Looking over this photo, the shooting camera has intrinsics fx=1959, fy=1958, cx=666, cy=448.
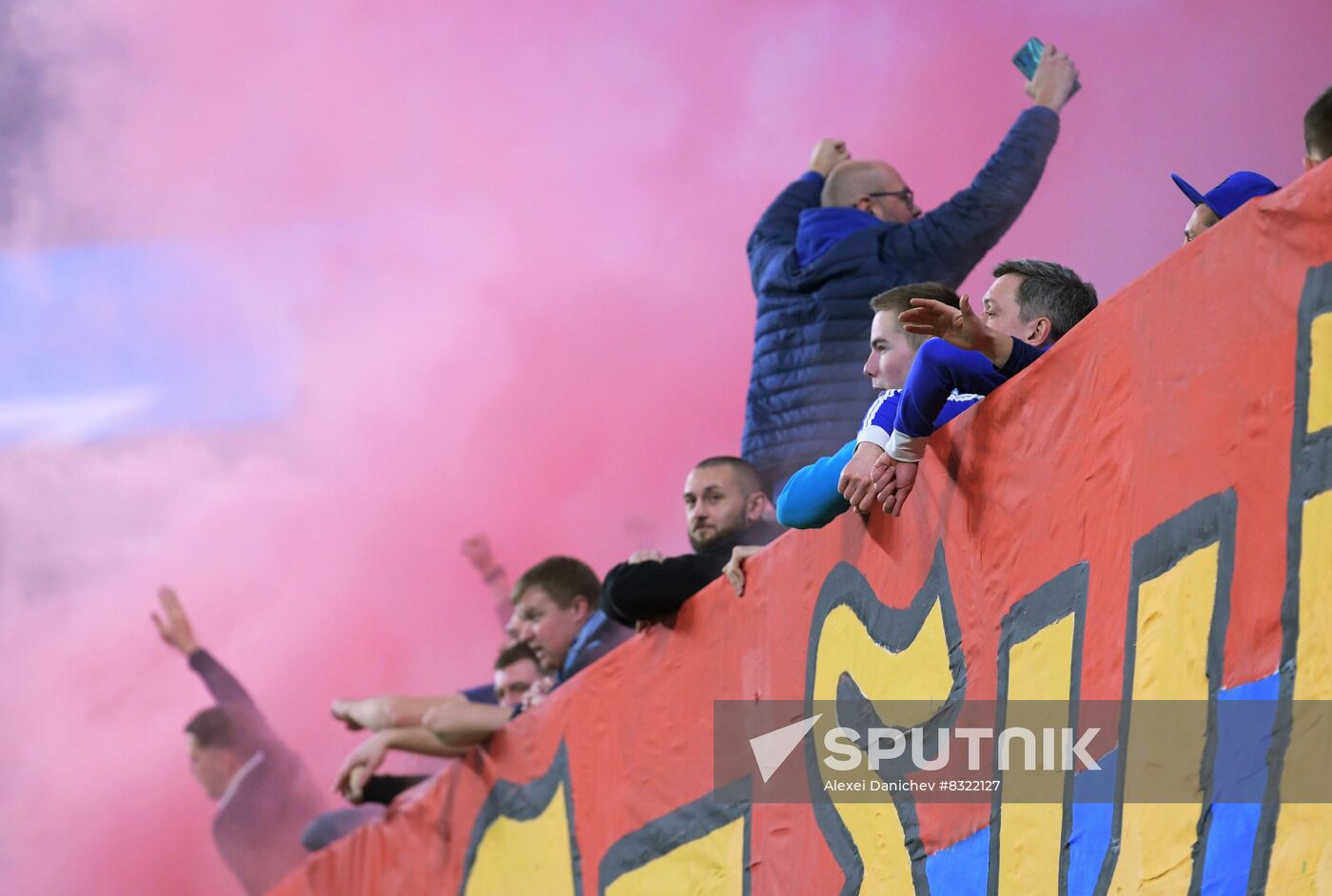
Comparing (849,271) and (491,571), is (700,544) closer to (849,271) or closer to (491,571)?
(849,271)

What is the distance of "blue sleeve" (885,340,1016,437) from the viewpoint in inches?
89.7

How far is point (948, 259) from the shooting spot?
3.38 meters

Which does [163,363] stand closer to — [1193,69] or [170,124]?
[170,124]

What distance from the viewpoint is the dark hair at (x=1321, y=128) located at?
2.12 meters

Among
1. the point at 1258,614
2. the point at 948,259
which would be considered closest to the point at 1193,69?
the point at 948,259

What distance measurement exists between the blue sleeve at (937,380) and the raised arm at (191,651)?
3755 millimetres

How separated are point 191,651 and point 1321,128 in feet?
14.2

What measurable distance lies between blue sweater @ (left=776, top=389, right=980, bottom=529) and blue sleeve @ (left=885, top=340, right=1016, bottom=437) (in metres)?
0.12

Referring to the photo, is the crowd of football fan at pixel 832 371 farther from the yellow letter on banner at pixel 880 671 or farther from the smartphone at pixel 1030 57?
the yellow letter on banner at pixel 880 671

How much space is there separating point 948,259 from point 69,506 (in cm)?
373

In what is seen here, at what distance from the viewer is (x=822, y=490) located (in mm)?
2633

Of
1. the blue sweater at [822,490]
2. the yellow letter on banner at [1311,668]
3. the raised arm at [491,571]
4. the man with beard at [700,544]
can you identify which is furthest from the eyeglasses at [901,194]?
the raised arm at [491,571]

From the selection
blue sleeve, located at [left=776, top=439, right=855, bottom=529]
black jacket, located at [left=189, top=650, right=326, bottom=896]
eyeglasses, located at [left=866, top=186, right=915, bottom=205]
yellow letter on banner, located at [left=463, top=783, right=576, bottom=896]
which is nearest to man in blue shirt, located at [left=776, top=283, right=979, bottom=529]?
blue sleeve, located at [left=776, top=439, right=855, bottom=529]

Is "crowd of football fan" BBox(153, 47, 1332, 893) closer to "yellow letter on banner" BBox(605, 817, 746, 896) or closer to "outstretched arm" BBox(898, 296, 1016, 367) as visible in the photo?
"outstretched arm" BBox(898, 296, 1016, 367)
